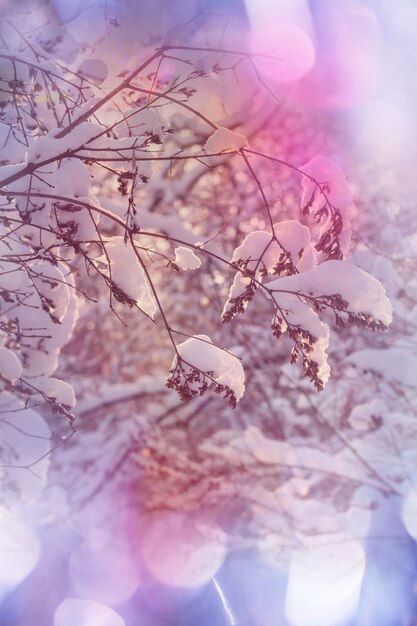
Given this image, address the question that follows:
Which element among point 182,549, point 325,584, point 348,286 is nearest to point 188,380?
point 348,286

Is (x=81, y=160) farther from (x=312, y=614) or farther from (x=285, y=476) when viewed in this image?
(x=312, y=614)

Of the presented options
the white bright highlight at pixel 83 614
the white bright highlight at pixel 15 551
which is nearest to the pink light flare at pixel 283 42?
the white bright highlight at pixel 15 551

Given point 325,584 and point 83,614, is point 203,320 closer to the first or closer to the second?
point 325,584

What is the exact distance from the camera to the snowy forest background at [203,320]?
84.7 inches

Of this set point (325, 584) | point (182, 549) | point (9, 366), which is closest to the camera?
point (9, 366)

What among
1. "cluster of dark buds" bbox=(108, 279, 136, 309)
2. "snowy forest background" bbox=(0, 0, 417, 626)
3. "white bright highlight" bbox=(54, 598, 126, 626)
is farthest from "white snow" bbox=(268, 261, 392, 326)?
"white bright highlight" bbox=(54, 598, 126, 626)

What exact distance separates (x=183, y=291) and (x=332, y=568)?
24.0 ft

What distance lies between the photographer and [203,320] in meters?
7.52

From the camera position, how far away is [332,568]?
37.6ft

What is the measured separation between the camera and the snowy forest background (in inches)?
84.7

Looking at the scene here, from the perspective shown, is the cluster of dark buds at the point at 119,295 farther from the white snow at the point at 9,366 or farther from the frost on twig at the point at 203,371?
the white snow at the point at 9,366

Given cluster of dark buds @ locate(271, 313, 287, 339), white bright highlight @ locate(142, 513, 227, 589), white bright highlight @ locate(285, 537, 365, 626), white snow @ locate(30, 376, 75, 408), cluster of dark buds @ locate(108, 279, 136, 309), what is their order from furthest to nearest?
white bright highlight @ locate(142, 513, 227, 589), white bright highlight @ locate(285, 537, 365, 626), white snow @ locate(30, 376, 75, 408), cluster of dark buds @ locate(271, 313, 287, 339), cluster of dark buds @ locate(108, 279, 136, 309)

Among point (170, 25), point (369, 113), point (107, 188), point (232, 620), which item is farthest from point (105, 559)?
point (170, 25)

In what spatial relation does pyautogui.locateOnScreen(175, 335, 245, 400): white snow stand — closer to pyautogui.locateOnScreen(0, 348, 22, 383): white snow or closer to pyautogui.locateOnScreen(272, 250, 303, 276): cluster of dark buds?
pyautogui.locateOnScreen(272, 250, 303, 276): cluster of dark buds
